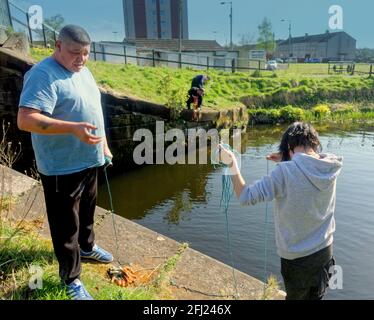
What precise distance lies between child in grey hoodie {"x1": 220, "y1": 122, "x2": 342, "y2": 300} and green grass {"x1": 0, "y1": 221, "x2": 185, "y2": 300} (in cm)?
118

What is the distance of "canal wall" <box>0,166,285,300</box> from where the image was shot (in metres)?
3.00

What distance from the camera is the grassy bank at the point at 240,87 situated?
1264 cm

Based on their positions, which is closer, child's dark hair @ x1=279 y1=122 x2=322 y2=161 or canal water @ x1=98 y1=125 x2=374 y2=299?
child's dark hair @ x1=279 y1=122 x2=322 y2=161

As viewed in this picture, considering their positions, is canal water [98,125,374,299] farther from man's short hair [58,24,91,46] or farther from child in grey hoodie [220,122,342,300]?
man's short hair [58,24,91,46]

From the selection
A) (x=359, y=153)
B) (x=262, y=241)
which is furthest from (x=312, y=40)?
(x=262, y=241)

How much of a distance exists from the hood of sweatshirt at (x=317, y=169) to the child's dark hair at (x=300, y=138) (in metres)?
0.12

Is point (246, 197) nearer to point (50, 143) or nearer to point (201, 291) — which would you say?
point (201, 291)

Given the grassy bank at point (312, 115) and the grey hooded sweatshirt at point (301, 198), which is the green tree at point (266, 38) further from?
the grey hooded sweatshirt at point (301, 198)

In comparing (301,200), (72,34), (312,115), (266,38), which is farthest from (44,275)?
(266,38)

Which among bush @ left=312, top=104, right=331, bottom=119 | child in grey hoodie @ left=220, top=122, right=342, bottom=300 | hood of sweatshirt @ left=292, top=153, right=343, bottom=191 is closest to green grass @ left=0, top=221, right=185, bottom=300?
child in grey hoodie @ left=220, top=122, right=342, bottom=300

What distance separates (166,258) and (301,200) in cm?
173

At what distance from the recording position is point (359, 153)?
36.9 ft

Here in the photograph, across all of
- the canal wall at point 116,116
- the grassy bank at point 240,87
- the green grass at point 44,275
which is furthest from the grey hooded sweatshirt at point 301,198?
the grassy bank at point 240,87
